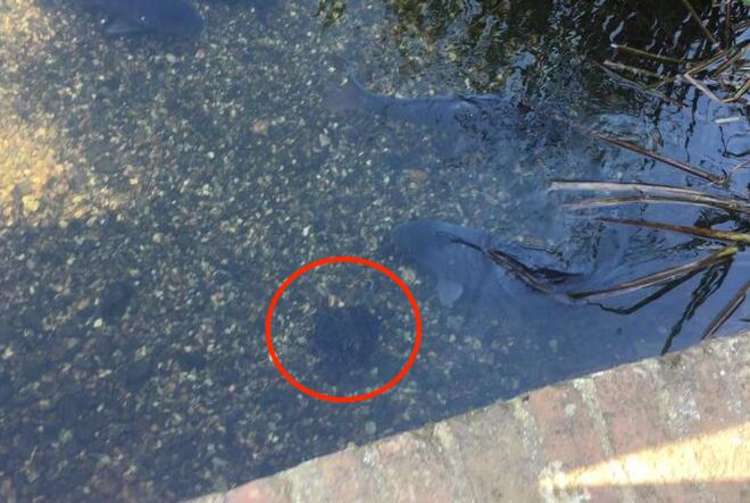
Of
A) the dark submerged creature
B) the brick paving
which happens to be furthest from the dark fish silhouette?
the brick paving

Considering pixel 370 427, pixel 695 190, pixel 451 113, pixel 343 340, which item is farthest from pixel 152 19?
pixel 695 190

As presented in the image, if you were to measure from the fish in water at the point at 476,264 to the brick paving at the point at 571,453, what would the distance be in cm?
68

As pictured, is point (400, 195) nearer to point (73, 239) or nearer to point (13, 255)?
point (73, 239)

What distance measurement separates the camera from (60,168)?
2.86m

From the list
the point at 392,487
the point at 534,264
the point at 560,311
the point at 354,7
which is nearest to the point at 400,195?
the point at 534,264

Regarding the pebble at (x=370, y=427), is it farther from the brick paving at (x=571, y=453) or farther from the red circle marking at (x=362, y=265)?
the brick paving at (x=571, y=453)

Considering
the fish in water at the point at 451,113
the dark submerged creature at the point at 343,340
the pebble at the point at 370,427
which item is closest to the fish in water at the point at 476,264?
the dark submerged creature at the point at 343,340

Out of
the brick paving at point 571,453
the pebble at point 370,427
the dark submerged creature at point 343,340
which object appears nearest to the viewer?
the brick paving at point 571,453

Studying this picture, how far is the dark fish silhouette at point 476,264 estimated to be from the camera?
270 cm

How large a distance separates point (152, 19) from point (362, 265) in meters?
1.50

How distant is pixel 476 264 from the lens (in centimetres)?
274

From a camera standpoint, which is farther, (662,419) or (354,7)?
(354,7)

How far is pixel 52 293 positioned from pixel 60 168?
540 millimetres

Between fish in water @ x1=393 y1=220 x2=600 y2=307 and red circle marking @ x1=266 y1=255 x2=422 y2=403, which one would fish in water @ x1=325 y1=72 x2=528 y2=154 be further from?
red circle marking @ x1=266 y1=255 x2=422 y2=403
